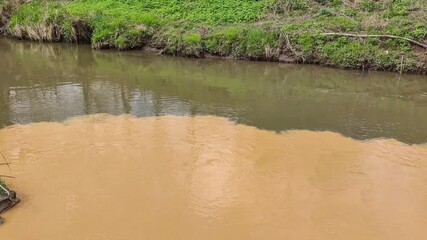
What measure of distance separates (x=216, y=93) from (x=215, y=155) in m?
3.81

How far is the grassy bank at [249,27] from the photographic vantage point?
43.5 ft

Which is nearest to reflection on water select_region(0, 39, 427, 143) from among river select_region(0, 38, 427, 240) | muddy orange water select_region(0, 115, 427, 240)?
river select_region(0, 38, 427, 240)

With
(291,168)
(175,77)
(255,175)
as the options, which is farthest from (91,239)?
(175,77)

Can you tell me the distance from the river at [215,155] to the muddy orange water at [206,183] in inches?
0.9

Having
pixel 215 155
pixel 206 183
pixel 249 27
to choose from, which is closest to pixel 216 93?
pixel 215 155

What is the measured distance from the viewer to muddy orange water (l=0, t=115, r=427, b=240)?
5734mm

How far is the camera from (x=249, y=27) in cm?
1464

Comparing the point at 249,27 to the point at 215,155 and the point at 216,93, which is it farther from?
the point at 215,155

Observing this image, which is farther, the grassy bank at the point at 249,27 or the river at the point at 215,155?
the grassy bank at the point at 249,27

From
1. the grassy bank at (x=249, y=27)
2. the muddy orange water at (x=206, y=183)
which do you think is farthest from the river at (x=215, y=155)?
the grassy bank at (x=249, y=27)

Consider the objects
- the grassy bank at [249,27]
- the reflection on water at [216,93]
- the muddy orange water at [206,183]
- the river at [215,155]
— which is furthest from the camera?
the grassy bank at [249,27]

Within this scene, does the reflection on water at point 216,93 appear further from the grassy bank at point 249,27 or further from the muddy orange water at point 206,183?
the muddy orange water at point 206,183

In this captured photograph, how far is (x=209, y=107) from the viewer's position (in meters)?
10.2

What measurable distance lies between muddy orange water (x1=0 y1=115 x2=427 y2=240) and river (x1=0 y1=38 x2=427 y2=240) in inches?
0.9
